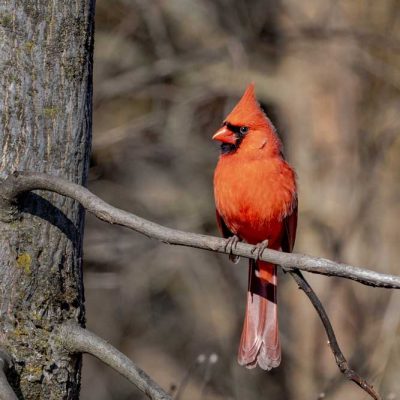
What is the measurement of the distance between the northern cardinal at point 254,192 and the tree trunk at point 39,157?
1.16 m

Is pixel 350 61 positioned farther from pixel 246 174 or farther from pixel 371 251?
pixel 246 174

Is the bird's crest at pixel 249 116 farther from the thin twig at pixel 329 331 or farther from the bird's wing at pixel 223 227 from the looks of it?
the thin twig at pixel 329 331

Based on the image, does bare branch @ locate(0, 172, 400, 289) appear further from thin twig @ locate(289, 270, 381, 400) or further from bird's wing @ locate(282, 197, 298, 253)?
bird's wing @ locate(282, 197, 298, 253)

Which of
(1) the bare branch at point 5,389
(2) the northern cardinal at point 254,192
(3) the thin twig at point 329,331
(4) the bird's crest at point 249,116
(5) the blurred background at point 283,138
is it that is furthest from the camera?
(5) the blurred background at point 283,138

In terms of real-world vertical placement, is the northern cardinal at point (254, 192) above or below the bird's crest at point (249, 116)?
below

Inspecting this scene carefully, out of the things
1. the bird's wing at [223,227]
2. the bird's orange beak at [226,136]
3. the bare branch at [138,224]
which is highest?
the bird's orange beak at [226,136]

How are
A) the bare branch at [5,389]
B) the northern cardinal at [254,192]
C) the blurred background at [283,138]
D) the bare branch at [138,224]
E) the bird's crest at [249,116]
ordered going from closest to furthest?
1. the bare branch at [5,389]
2. the bare branch at [138,224]
3. the northern cardinal at [254,192]
4. the bird's crest at [249,116]
5. the blurred background at [283,138]

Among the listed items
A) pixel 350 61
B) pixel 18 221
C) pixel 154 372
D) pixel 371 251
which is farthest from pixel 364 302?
pixel 18 221

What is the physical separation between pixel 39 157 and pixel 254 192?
133 centimetres

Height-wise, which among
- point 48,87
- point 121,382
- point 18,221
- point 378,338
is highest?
point 48,87

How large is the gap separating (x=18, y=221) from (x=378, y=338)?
12.4 feet

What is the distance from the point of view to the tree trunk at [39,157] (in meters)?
2.04

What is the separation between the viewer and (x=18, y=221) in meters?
2.05

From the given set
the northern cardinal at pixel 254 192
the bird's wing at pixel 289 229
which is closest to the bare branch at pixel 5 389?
the northern cardinal at pixel 254 192
